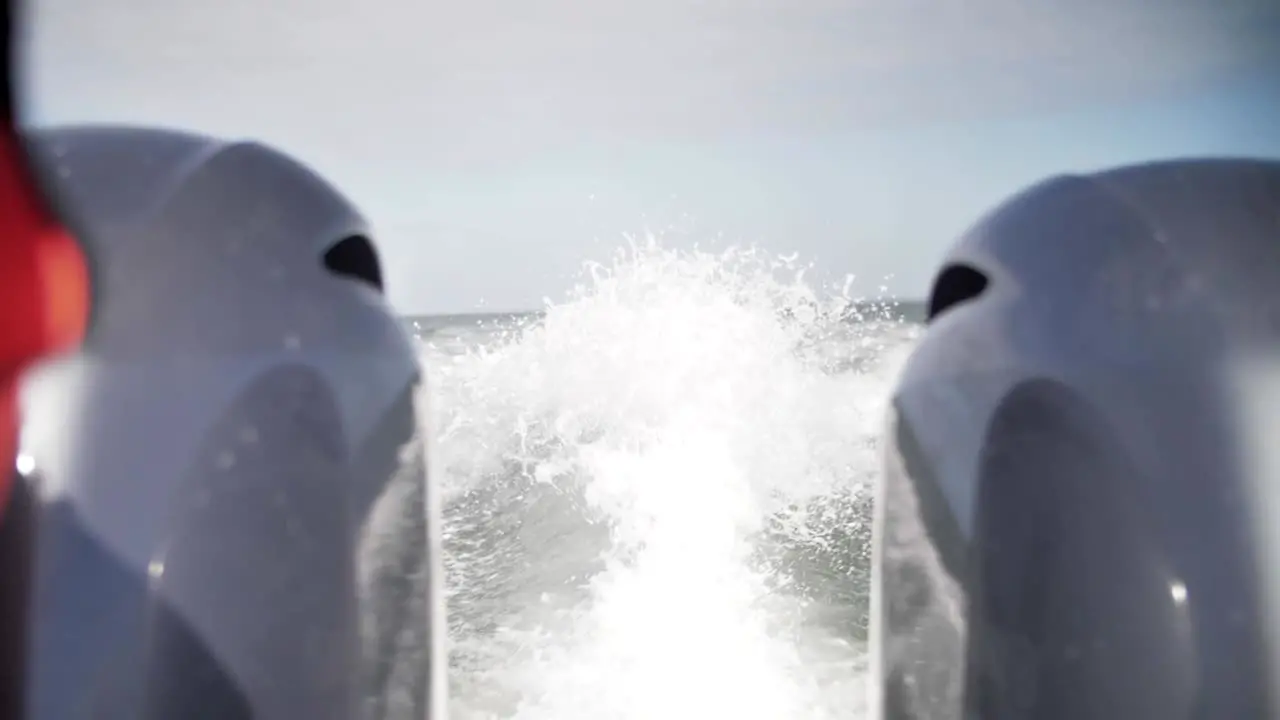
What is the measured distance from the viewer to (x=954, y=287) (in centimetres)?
192

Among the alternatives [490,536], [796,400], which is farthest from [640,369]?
[490,536]

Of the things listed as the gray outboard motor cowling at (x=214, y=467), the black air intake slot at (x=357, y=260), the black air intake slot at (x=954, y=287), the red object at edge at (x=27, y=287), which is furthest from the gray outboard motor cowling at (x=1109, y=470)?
the red object at edge at (x=27, y=287)

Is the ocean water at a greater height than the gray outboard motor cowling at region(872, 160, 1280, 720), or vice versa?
the gray outboard motor cowling at region(872, 160, 1280, 720)

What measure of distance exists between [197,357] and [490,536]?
14.1 ft

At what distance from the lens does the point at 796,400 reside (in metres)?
9.54

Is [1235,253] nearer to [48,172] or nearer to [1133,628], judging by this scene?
[1133,628]

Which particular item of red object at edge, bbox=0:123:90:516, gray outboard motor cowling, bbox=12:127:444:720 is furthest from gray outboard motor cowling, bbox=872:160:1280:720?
red object at edge, bbox=0:123:90:516

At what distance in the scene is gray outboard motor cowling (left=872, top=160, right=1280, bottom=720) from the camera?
120 cm

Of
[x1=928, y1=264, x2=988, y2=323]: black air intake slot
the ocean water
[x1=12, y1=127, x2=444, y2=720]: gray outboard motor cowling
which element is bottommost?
the ocean water

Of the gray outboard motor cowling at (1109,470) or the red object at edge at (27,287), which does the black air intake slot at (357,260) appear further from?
the gray outboard motor cowling at (1109,470)

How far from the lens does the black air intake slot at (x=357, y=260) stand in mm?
1688

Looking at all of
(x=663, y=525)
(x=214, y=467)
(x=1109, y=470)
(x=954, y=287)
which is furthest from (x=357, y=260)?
(x=663, y=525)

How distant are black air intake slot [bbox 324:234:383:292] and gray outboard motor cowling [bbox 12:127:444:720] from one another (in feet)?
0.41

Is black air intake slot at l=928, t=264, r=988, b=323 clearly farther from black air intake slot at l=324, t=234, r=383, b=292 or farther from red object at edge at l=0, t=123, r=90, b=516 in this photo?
red object at edge at l=0, t=123, r=90, b=516
